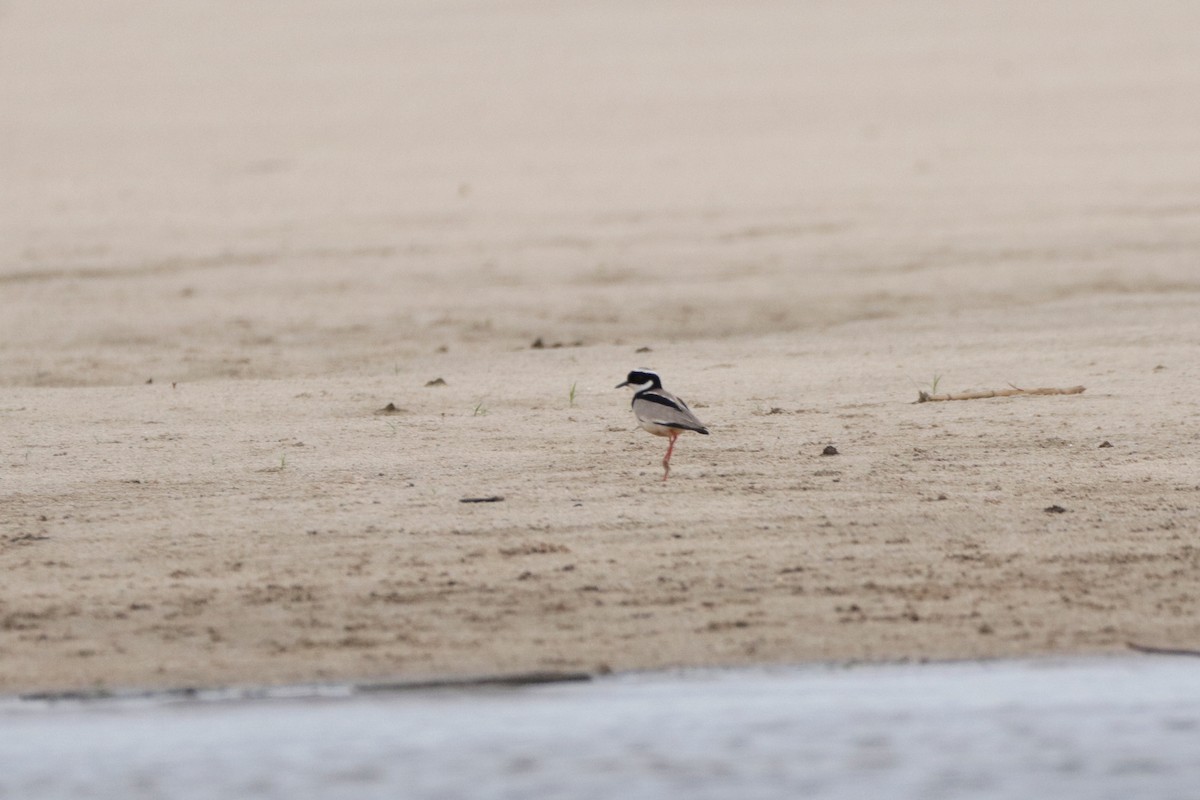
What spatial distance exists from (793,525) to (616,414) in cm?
173

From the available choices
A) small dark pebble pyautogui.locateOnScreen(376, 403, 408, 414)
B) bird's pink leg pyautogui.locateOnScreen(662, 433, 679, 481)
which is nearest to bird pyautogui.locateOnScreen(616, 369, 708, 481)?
bird's pink leg pyautogui.locateOnScreen(662, 433, 679, 481)

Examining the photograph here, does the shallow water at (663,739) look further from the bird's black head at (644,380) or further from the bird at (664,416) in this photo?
the bird's black head at (644,380)

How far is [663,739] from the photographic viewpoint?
461 centimetres

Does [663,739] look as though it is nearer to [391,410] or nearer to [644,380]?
[644,380]

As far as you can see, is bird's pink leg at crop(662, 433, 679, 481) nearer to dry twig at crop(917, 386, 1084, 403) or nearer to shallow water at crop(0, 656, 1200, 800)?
dry twig at crop(917, 386, 1084, 403)

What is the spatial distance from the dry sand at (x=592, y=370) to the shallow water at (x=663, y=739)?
14 centimetres

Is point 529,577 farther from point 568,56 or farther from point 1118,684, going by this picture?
point 568,56

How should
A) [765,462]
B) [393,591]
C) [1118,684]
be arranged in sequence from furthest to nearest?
[765,462] → [393,591] → [1118,684]

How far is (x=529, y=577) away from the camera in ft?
17.7

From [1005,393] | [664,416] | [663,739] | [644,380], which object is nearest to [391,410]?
[644,380]

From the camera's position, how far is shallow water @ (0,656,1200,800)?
4.46 m

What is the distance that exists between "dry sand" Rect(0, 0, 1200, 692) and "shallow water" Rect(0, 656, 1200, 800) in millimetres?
138

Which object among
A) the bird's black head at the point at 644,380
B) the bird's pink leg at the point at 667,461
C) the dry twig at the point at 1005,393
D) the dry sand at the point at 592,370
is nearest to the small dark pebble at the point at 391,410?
the dry sand at the point at 592,370

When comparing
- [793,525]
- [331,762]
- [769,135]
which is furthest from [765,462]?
[769,135]
